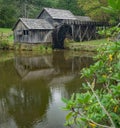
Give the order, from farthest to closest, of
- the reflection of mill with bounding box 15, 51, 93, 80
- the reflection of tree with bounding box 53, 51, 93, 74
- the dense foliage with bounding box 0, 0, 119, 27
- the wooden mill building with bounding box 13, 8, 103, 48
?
the dense foliage with bounding box 0, 0, 119, 27, the wooden mill building with bounding box 13, 8, 103, 48, the reflection of tree with bounding box 53, 51, 93, 74, the reflection of mill with bounding box 15, 51, 93, 80

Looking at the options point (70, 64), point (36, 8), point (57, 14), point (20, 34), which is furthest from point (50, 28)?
point (36, 8)

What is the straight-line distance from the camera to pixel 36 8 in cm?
5581

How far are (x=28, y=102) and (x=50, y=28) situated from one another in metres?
22.8

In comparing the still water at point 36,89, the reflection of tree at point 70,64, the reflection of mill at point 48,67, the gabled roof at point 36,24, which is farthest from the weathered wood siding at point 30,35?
the reflection of tree at point 70,64

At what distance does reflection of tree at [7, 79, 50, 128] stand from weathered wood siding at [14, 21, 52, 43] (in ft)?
57.6

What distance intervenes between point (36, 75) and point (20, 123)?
882 centimetres

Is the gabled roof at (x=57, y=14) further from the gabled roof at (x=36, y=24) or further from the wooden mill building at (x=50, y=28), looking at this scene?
the gabled roof at (x=36, y=24)

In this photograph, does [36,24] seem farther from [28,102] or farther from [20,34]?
[28,102]

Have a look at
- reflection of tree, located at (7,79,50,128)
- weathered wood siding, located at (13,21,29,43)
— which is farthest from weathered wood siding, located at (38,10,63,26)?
reflection of tree, located at (7,79,50,128)

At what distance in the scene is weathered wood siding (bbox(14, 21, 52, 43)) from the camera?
32.8 meters

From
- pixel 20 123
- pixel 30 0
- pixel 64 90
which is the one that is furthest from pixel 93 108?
pixel 30 0

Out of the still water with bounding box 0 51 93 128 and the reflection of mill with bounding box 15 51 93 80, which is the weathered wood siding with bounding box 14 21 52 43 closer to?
the reflection of mill with bounding box 15 51 93 80

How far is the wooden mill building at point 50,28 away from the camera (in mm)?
32750

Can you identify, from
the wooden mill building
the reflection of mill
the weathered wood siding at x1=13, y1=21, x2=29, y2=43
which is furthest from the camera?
the weathered wood siding at x1=13, y1=21, x2=29, y2=43
